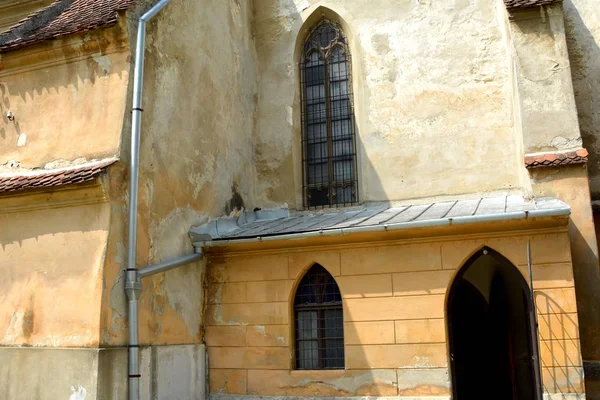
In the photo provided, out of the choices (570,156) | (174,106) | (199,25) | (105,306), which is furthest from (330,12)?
(105,306)

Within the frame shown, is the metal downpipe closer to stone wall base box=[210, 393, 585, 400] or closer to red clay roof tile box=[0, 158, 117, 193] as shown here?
red clay roof tile box=[0, 158, 117, 193]

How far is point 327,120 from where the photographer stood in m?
12.8

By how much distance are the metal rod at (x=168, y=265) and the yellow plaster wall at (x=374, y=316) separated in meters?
0.62

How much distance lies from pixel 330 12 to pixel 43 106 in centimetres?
613

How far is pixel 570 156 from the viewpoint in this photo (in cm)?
970

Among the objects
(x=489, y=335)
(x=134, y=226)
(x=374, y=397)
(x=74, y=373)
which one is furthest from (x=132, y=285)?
(x=489, y=335)

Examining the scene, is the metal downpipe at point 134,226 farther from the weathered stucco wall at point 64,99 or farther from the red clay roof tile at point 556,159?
the red clay roof tile at point 556,159

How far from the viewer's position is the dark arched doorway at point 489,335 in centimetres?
1316

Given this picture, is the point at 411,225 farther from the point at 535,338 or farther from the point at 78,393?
the point at 78,393

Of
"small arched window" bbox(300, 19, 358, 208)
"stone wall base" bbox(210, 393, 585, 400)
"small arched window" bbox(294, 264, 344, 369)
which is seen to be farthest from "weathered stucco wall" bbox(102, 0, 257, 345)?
"small arched window" bbox(294, 264, 344, 369)

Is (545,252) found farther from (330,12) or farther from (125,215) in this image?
(330,12)

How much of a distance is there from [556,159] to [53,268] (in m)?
7.43

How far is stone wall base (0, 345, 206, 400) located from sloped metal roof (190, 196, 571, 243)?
2.42m

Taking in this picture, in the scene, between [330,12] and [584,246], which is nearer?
[584,246]
